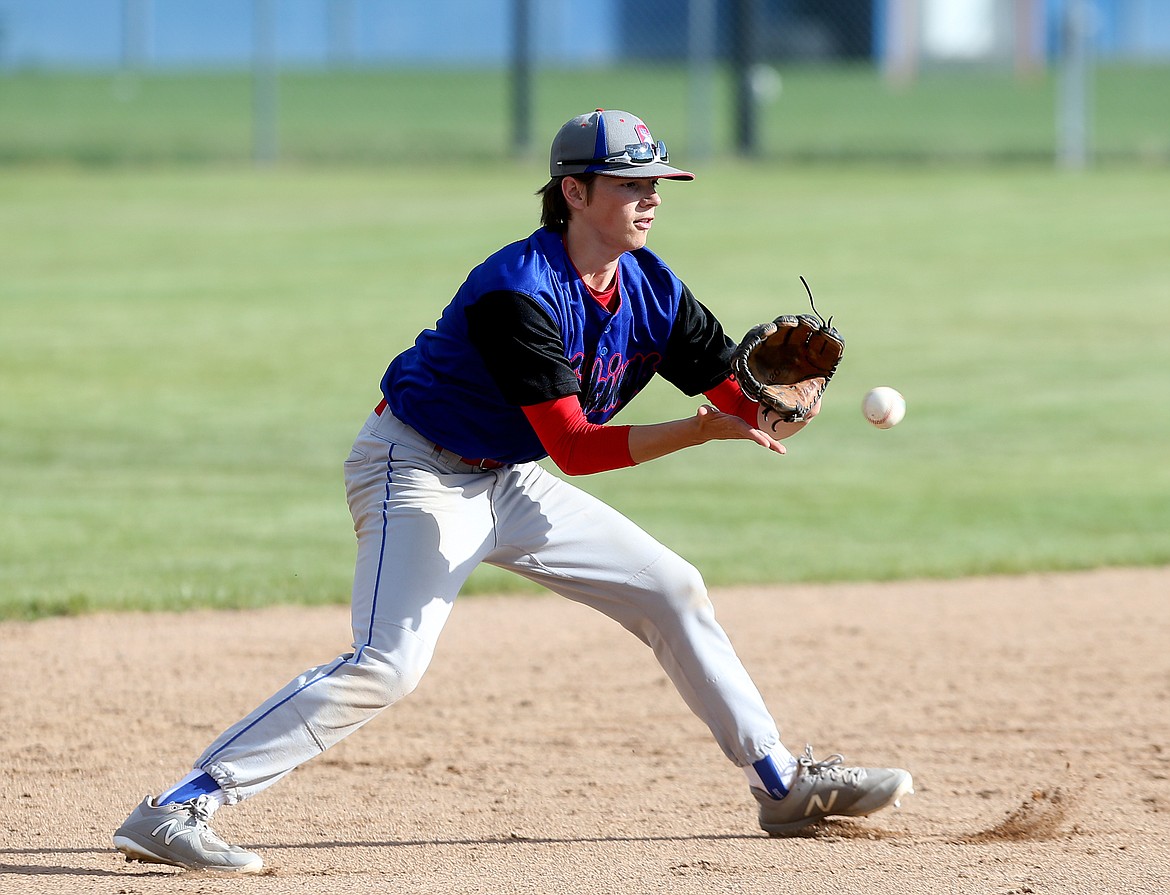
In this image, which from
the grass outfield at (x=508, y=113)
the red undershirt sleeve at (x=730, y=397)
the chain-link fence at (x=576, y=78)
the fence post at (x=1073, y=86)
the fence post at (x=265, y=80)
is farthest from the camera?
the grass outfield at (x=508, y=113)

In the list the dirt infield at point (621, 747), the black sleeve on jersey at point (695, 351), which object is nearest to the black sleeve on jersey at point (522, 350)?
the black sleeve on jersey at point (695, 351)

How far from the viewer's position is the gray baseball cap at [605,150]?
402 centimetres

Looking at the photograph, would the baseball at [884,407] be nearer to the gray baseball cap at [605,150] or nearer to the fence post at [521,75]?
the gray baseball cap at [605,150]

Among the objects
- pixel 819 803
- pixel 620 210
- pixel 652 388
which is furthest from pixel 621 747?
pixel 652 388

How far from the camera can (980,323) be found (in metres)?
14.6

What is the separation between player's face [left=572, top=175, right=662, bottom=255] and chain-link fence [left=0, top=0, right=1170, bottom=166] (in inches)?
714

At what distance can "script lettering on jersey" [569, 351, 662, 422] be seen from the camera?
165 inches

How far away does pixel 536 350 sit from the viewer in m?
3.90

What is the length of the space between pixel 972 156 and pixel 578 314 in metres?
20.9

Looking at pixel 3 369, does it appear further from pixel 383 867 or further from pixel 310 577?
pixel 383 867

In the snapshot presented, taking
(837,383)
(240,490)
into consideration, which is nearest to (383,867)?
(240,490)

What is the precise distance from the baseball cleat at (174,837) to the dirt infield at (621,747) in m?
0.06

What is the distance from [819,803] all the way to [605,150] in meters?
1.75

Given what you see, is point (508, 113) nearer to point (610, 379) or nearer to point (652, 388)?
point (652, 388)
